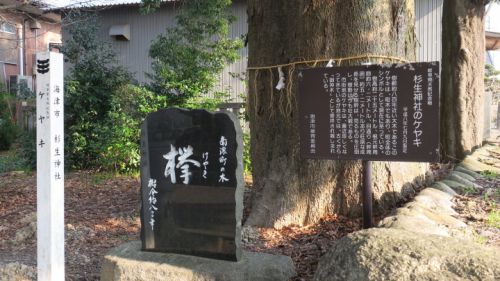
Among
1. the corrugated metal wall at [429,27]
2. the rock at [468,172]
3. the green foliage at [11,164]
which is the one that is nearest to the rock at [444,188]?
the rock at [468,172]

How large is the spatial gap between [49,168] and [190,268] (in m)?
1.31

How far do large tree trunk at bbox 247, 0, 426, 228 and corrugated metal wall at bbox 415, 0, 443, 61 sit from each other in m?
10.7

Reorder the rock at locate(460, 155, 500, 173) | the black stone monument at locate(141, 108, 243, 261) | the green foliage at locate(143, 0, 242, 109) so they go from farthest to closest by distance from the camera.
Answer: the green foliage at locate(143, 0, 242, 109), the rock at locate(460, 155, 500, 173), the black stone monument at locate(141, 108, 243, 261)

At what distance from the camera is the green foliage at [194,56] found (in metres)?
10.1

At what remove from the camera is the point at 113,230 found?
20.0 feet

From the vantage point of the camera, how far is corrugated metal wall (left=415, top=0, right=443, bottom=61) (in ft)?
50.3

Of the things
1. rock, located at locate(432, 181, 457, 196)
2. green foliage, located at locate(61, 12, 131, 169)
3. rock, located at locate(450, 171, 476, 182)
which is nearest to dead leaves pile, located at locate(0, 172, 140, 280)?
green foliage, located at locate(61, 12, 131, 169)

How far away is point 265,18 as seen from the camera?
18.3 ft

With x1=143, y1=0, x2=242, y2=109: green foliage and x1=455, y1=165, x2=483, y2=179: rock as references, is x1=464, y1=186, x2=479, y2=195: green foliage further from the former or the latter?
x1=143, y1=0, x2=242, y2=109: green foliage

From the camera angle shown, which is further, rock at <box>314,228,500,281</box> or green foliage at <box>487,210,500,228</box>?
green foliage at <box>487,210,500,228</box>

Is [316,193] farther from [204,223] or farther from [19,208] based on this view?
[19,208]

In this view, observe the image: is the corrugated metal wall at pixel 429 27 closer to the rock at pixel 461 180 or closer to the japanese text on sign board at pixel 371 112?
the rock at pixel 461 180

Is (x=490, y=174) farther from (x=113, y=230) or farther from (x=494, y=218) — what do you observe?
(x=113, y=230)

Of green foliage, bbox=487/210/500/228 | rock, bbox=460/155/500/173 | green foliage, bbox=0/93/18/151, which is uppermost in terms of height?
green foliage, bbox=0/93/18/151
